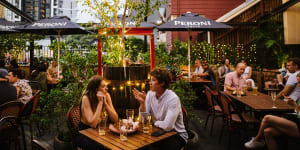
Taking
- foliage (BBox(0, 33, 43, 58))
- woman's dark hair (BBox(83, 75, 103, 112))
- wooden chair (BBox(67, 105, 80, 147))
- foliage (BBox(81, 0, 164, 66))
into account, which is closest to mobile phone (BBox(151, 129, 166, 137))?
woman's dark hair (BBox(83, 75, 103, 112))

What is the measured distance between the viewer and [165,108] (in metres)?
2.41

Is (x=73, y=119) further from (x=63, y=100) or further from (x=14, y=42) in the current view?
(x=14, y=42)

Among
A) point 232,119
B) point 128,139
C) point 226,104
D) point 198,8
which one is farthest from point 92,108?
point 198,8

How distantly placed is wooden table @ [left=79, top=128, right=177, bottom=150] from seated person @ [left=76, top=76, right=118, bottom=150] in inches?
9.5

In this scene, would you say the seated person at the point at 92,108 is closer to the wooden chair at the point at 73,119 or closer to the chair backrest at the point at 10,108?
the wooden chair at the point at 73,119

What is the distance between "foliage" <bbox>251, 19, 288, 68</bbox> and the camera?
8.41 m

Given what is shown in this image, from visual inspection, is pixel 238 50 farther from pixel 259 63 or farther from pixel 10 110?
pixel 10 110

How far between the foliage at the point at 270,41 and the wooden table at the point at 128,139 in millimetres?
8347

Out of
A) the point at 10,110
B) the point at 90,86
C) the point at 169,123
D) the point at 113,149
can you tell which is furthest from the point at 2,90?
the point at 169,123

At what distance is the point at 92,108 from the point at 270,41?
337 inches

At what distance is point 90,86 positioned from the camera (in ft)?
8.66

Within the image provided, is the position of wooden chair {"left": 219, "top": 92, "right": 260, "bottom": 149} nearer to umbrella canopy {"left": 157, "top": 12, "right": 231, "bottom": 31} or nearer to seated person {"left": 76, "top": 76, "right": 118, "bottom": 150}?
seated person {"left": 76, "top": 76, "right": 118, "bottom": 150}

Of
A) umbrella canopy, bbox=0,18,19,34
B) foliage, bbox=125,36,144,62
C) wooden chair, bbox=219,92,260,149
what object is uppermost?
umbrella canopy, bbox=0,18,19,34

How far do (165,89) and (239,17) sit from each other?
10787 millimetres
